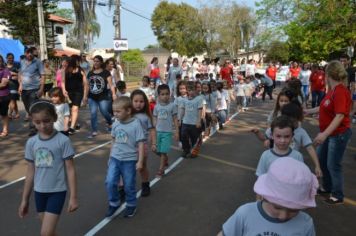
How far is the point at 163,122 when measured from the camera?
659 cm

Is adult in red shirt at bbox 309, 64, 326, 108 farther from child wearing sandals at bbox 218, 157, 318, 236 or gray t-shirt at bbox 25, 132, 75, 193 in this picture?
child wearing sandals at bbox 218, 157, 318, 236

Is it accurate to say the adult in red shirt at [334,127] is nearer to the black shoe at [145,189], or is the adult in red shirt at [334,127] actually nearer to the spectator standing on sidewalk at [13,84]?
the black shoe at [145,189]

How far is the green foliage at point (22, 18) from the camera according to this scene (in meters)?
30.0

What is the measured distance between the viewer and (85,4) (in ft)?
121

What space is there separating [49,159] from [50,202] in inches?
14.5

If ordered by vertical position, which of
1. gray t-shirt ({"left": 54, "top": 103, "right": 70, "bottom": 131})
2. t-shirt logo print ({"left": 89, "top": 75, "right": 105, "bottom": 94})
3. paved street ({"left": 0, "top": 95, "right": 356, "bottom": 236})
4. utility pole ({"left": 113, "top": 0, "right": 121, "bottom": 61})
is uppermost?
utility pole ({"left": 113, "top": 0, "right": 121, "bottom": 61})

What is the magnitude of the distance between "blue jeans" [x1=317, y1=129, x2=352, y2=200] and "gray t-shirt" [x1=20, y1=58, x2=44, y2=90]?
22.9 feet

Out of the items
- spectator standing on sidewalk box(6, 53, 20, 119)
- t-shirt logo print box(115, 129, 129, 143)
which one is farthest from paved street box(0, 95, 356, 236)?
spectator standing on sidewalk box(6, 53, 20, 119)

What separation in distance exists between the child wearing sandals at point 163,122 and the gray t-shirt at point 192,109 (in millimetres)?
1132

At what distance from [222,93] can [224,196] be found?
607 cm

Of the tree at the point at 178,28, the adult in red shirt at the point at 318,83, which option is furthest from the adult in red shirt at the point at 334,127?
the tree at the point at 178,28

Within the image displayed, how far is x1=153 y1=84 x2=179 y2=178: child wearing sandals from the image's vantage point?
6.57 metres

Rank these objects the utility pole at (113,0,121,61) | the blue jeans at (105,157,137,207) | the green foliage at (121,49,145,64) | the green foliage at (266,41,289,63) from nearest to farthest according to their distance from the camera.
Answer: the blue jeans at (105,157,137,207), the utility pole at (113,0,121,61), the green foliage at (266,41,289,63), the green foliage at (121,49,145,64)

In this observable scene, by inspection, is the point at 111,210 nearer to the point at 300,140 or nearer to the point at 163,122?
the point at 163,122
